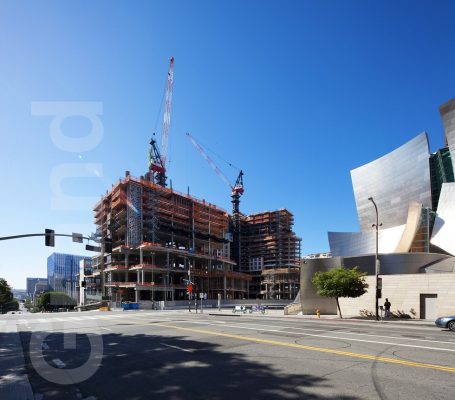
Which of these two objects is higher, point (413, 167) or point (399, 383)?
point (413, 167)

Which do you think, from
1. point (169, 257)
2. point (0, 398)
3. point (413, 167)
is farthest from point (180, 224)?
point (0, 398)

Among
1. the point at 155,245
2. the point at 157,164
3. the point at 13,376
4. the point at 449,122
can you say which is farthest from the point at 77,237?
the point at 157,164

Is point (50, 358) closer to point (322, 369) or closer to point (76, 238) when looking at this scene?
point (322, 369)

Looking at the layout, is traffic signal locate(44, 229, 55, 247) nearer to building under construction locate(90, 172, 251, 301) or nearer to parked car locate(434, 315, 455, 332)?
parked car locate(434, 315, 455, 332)

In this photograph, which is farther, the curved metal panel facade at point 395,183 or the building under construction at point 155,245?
the building under construction at point 155,245

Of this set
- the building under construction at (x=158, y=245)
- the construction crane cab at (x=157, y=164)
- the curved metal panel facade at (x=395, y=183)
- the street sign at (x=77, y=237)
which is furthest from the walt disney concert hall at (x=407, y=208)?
the construction crane cab at (x=157, y=164)

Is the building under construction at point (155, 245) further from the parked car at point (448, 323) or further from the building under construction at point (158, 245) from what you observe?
the parked car at point (448, 323)

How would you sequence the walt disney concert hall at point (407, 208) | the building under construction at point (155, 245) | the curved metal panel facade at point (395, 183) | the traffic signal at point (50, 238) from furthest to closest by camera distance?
the building under construction at point (155, 245) < the curved metal panel facade at point (395, 183) < the walt disney concert hall at point (407, 208) < the traffic signal at point (50, 238)

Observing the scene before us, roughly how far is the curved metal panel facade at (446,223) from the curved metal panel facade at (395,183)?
652 centimetres

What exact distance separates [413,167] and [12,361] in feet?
207

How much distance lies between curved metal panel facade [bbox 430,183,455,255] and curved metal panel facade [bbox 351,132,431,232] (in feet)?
21.4

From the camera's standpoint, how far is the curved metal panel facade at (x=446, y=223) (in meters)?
50.0

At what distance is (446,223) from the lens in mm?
51594

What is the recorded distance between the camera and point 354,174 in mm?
72875
